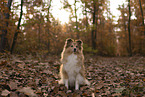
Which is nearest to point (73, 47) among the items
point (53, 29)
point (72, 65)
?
point (72, 65)

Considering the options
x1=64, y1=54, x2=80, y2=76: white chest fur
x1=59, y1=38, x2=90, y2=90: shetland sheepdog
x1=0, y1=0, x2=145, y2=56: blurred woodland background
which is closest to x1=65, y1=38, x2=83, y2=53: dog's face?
x1=59, y1=38, x2=90, y2=90: shetland sheepdog

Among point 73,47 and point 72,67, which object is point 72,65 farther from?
point 73,47

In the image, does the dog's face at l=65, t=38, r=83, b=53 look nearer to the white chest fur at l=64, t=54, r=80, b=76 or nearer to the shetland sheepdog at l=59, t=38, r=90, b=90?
the shetland sheepdog at l=59, t=38, r=90, b=90

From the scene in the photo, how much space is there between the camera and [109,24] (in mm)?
30016

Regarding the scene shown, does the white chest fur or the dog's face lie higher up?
the dog's face

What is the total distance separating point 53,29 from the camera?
17156mm

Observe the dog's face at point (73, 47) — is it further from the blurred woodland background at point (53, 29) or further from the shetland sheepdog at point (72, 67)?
the blurred woodland background at point (53, 29)

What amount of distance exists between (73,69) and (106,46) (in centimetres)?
1977

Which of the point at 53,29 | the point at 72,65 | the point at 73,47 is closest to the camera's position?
the point at 72,65

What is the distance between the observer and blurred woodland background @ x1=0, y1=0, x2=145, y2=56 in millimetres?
11047

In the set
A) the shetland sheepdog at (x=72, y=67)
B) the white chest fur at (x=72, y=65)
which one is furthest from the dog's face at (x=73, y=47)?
the white chest fur at (x=72, y=65)

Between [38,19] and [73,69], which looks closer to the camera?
[73,69]

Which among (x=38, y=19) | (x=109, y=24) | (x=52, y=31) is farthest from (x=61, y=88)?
(x=109, y=24)

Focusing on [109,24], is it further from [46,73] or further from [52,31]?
[46,73]
